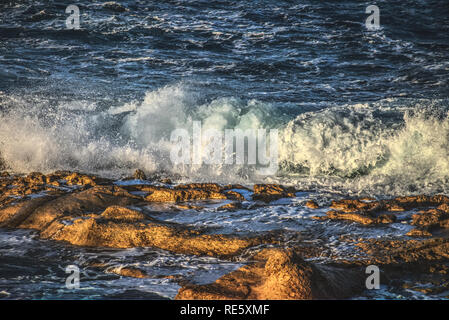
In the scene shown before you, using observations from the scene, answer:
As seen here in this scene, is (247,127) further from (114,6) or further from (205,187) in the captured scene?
(114,6)

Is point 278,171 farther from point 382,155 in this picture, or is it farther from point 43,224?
point 43,224

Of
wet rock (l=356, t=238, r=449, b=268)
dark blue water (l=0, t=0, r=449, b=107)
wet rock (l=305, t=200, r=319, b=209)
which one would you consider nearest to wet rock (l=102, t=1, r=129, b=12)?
dark blue water (l=0, t=0, r=449, b=107)

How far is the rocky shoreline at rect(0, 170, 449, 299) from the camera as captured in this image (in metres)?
3.07

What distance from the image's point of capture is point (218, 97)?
9.49 metres

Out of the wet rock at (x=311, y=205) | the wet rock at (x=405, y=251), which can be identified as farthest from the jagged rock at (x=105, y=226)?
the wet rock at (x=311, y=205)

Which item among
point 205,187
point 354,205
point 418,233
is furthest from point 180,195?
point 418,233

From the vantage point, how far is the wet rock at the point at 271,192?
17.6 feet

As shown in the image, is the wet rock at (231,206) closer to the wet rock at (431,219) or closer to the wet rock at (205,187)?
the wet rock at (205,187)

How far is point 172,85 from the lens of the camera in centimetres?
983

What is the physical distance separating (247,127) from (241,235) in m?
4.69

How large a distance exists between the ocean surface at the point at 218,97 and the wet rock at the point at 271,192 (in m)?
0.25

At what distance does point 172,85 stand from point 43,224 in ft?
18.4

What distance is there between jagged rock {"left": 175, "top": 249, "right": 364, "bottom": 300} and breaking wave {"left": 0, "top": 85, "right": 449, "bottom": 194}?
3191 millimetres

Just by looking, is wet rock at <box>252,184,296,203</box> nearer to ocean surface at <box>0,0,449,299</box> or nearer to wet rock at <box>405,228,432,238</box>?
ocean surface at <box>0,0,449,299</box>
